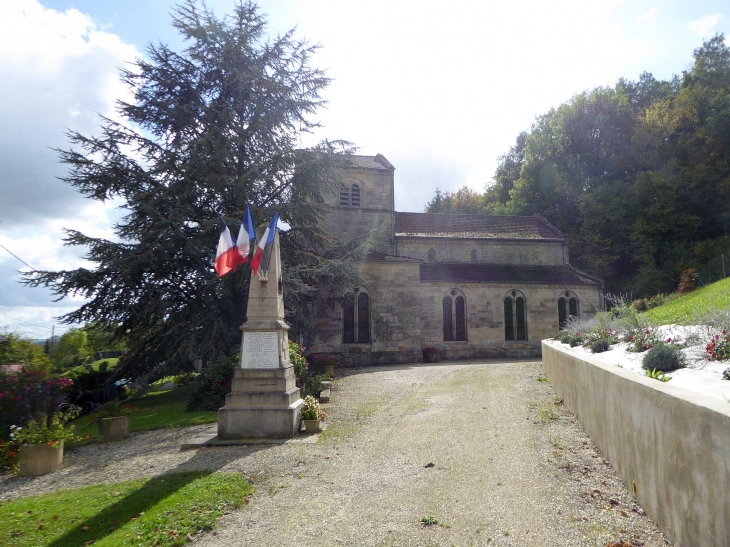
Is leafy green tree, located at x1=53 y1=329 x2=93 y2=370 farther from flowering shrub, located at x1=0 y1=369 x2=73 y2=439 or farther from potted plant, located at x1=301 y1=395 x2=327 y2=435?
potted plant, located at x1=301 y1=395 x2=327 y2=435

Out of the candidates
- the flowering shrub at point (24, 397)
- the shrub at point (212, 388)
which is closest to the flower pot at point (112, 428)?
the flowering shrub at point (24, 397)

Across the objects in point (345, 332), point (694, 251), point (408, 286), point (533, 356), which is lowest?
point (533, 356)

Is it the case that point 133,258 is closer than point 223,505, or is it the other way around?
point 223,505

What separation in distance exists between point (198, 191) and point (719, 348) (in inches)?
576

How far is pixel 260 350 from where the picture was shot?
8602mm

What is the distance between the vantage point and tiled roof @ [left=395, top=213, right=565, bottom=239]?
1123 inches

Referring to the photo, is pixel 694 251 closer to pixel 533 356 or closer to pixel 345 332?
pixel 533 356

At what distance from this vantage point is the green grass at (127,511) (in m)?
4.61

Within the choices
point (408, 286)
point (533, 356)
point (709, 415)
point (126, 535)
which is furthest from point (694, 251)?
point (126, 535)

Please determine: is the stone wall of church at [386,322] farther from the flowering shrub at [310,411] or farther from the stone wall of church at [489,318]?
the flowering shrub at [310,411]

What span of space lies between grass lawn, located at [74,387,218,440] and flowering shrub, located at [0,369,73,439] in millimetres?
1598

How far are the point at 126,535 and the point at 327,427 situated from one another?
4.89 meters

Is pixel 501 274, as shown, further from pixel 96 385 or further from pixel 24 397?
pixel 24 397

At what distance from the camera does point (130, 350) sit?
51.9ft
